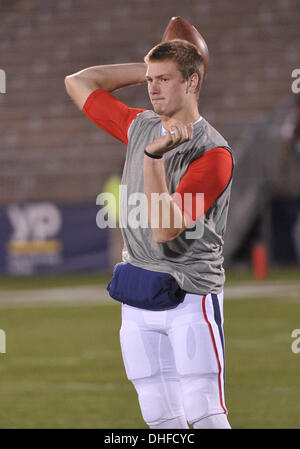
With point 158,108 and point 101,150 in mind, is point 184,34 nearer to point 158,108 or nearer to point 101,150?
point 158,108

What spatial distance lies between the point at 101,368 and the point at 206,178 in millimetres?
4933

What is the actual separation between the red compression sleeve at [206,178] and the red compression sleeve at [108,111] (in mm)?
471

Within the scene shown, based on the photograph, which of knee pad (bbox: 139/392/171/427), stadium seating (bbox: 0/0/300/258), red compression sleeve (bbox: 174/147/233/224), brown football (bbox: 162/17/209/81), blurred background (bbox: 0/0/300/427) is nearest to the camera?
red compression sleeve (bbox: 174/147/233/224)

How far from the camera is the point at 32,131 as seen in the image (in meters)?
22.7

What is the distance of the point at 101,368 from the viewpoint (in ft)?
25.7

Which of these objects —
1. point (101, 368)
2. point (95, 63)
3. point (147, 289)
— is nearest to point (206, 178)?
point (147, 289)

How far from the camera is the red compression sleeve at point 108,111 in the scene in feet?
11.6

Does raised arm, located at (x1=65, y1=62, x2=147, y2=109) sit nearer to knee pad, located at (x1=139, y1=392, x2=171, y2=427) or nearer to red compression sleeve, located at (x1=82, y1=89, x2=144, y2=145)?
red compression sleeve, located at (x1=82, y1=89, x2=144, y2=145)

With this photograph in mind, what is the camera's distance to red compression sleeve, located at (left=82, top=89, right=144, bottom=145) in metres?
3.55

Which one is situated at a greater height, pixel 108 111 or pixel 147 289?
pixel 108 111

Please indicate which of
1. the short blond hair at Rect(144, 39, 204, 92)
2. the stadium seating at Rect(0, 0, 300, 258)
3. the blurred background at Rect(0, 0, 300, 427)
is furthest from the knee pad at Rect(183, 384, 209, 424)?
the stadium seating at Rect(0, 0, 300, 258)

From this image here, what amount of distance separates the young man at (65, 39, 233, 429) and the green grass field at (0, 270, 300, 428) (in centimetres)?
232

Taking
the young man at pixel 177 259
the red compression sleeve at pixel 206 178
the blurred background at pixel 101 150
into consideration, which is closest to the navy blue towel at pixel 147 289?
the young man at pixel 177 259

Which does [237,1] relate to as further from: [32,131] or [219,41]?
[32,131]
